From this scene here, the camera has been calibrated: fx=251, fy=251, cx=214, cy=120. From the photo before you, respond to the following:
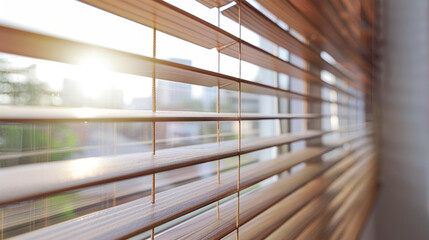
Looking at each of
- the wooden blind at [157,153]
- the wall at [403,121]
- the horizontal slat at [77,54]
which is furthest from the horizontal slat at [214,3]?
the wall at [403,121]

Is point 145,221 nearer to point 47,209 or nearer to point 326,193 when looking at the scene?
point 47,209

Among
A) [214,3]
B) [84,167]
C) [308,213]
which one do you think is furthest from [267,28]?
[308,213]

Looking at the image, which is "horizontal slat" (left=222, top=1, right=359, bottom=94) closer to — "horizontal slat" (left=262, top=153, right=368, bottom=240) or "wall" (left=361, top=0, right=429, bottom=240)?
"horizontal slat" (left=262, top=153, right=368, bottom=240)

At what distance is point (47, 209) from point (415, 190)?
7.72 feet

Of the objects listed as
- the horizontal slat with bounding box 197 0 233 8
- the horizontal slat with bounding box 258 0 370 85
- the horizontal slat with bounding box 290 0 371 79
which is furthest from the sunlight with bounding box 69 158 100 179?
the horizontal slat with bounding box 290 0 371 79

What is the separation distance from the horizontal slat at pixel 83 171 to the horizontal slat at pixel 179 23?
0.18 meters

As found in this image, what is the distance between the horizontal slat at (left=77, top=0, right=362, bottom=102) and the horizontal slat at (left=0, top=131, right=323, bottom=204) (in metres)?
0.18

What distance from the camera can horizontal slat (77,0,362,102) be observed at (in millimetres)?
290

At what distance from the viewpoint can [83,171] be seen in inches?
10.6

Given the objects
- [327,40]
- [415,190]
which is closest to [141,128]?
[327,40]

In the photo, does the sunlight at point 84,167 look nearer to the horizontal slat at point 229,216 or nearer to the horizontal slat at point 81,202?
the horizontal slat at point 81,202

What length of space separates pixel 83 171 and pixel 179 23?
22cm

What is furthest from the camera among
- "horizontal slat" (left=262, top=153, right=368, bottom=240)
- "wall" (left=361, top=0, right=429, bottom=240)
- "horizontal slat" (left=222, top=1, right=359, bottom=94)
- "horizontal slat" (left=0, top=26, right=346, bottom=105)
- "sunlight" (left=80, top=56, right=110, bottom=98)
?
"wall" (left=361, top=0, right=429, bottom=240)

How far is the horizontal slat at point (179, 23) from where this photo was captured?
29cm
